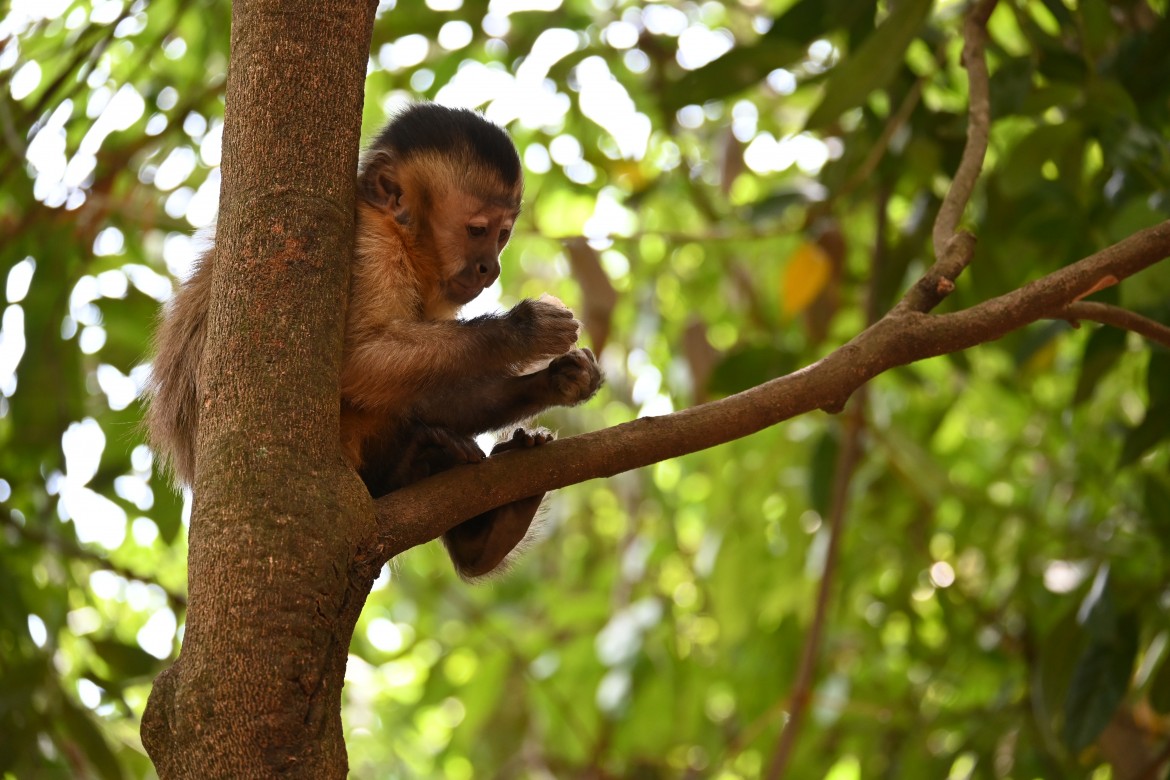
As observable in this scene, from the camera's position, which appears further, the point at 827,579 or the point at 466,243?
the point at 827,579

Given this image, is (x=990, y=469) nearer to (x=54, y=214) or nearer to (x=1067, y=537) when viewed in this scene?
(x=1067, y=537)

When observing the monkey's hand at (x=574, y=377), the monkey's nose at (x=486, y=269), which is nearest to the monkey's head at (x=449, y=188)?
the monkey's nose at (x=486, y=269)

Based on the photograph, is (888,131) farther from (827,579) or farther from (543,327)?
(827,579)

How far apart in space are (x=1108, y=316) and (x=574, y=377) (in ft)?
3.55

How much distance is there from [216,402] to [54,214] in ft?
7.54

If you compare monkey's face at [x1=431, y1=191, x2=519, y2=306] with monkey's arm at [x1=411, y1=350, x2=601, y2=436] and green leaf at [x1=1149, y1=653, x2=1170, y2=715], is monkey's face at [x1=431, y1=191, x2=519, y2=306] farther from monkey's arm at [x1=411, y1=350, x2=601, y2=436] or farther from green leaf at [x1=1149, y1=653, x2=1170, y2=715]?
green leaf at [x1=1149, y1=653, x2=1170, y2=715]

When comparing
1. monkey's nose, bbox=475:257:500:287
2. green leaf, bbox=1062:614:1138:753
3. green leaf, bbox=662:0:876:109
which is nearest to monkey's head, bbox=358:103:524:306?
monkey's nose, bbox=475:257:500:287

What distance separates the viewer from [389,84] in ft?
16.1

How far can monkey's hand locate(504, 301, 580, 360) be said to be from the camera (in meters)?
2.61

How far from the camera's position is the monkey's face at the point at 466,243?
3078 mm

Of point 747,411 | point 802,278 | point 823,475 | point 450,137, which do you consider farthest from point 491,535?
point 823,475

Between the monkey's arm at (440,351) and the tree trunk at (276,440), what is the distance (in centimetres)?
56

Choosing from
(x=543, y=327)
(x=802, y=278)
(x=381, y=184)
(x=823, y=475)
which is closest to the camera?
(x=543, y=327)

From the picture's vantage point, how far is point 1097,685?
328 cm
